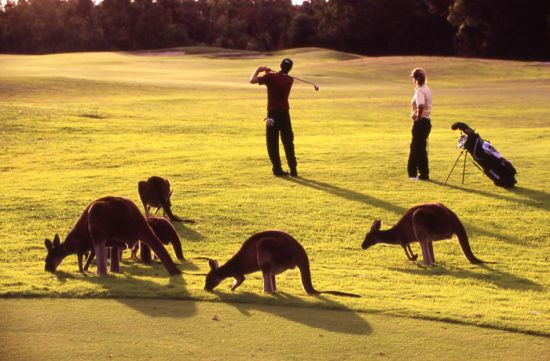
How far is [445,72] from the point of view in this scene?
6625cm

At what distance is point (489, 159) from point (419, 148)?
4.79 feet

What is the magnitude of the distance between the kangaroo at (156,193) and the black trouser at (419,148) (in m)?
6.16

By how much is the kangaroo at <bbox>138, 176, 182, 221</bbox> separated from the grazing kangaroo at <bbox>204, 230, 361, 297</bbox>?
526cm

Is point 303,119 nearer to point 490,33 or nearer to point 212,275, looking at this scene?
point 212,275

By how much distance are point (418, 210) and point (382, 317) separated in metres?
3.09

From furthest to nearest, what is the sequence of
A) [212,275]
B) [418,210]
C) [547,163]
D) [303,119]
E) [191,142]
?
1. [303,119]
2. [191,142]
3. [547,163]
4. [418,210]
5. [212,275]

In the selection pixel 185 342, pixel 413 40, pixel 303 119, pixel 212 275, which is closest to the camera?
pixel 185 342

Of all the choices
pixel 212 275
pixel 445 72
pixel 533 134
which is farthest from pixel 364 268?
pixel 445 72

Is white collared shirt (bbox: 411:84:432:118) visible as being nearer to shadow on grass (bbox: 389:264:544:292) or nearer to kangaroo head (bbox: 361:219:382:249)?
kangaroo head (bbox: 361:219:382:249)

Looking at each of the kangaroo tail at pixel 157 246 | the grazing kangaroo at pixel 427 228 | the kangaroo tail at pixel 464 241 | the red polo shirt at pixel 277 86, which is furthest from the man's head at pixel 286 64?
the kangaroo tail at pixel 157 246

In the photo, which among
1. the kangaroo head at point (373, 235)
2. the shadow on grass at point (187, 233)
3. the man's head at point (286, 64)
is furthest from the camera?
the man's head at point (286, 64)

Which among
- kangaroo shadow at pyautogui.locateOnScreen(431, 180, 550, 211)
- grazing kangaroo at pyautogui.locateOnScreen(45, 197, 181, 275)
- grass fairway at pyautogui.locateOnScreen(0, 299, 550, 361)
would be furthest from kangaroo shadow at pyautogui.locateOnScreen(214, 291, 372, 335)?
kangaroo shadow at pyautogui.locateOnScreen(431, 180, 550, 211)

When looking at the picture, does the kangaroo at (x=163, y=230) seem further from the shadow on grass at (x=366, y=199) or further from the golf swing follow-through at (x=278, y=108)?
the golf swing follow-through at (x=278, y=108)

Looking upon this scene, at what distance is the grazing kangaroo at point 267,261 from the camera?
9086 millimetres
